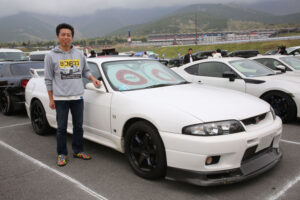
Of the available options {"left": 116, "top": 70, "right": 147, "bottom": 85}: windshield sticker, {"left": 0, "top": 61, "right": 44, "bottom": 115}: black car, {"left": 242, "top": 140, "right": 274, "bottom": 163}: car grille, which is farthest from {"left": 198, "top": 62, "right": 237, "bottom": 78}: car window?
{"left": 0, "top": 61, "right": 44, "bottom": 115}: black car

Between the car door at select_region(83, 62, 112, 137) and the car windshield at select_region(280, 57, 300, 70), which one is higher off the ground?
the car windshield at select_region(280, 57, 300, 70)

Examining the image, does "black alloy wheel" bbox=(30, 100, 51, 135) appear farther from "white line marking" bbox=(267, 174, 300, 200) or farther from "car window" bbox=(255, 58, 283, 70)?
"car window" bbox=(255, 58, 283, 70)

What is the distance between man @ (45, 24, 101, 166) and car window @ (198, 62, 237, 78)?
3.66 metres

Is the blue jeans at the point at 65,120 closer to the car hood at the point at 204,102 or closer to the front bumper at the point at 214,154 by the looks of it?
the car hood at the point at 204,102

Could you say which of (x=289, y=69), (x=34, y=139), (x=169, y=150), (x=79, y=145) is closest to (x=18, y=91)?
(x=34, y=139)

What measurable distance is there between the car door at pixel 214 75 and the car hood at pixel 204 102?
248 cm

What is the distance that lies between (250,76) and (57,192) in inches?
190

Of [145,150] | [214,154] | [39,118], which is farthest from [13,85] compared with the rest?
[214,154]

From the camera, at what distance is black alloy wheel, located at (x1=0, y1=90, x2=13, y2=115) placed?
7.04 metres

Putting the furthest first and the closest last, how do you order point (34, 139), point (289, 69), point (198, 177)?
1. point (289, 69)
2. point (34, 139)
3. point (198, 177)

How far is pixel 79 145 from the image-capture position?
4070 mm

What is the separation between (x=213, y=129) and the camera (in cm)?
283

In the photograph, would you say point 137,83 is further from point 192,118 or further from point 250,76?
point 250,76

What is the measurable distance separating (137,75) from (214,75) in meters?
3.14
